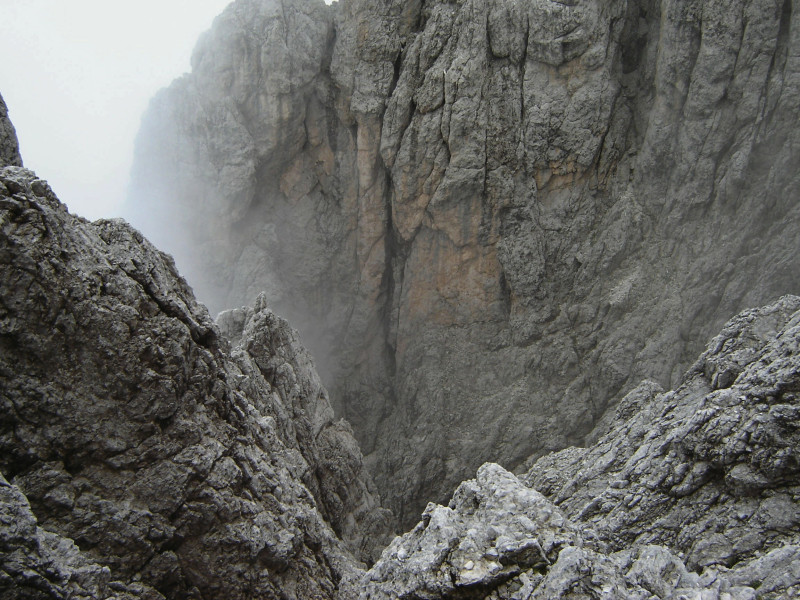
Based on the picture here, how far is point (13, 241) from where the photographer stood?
1102 cm

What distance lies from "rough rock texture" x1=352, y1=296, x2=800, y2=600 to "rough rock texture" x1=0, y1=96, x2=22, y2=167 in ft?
39.5

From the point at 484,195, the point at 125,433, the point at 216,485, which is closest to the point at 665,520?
the point at 216,485

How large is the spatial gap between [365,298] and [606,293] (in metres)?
→ 15.0

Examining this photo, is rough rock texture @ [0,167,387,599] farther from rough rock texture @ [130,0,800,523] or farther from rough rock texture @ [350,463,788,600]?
rough rock texture @ [130,0,800,523]

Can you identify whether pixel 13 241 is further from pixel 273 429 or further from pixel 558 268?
pixel 558 268

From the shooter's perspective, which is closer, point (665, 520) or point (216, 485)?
point (665, 520)

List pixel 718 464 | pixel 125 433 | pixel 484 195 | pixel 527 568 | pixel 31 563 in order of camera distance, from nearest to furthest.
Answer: pixel 31 563
pixel 527 568
pixel 125 433
pixel 718 464
pixel 484 195

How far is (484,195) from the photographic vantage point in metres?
34.1

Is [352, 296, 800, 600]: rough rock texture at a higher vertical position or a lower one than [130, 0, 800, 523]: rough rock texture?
lower

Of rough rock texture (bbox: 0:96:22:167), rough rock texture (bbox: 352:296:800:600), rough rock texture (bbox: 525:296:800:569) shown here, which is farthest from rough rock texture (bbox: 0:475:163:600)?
rough rock texture (bbox: 525:296:800:569)

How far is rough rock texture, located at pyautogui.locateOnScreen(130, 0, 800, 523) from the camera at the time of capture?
30984mm

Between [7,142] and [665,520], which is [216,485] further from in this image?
[665,520]

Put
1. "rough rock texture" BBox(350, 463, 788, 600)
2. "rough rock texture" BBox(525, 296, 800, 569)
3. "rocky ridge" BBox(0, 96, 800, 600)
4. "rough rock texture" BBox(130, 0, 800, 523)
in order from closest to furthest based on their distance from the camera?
"rough rock texture" BBox(350, 463, 788, 600) < "rocky ridge" BBox(0, 96, 800, 600) < "rough rock texture" BBox(525, 296, 800, 569) < "rough rock texture" BBox(130, 0, 800, 523)

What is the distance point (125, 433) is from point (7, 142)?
23.5 feet
